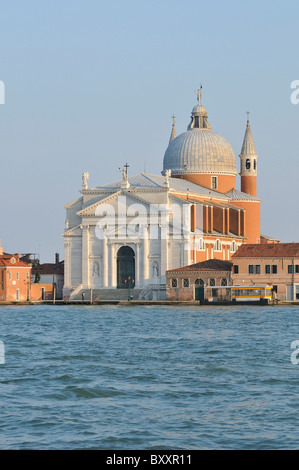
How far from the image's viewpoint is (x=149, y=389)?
20172 millimetres

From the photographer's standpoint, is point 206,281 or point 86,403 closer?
point 86,403

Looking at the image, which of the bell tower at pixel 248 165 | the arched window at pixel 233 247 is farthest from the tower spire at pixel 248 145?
the arched window at pixel 233 247

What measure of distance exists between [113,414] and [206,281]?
140 feet

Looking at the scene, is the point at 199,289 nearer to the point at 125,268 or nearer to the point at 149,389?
the point at 125,268

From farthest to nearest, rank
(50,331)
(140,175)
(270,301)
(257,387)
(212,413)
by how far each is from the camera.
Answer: (140,175) < (270,301) < (50,331) < (257,387) < (212,413)

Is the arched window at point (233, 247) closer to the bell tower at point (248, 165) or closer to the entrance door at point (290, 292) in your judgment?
the bell tower at point (248, 165)

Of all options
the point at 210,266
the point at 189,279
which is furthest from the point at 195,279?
the point at 210,266

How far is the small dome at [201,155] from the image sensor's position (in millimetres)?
75625

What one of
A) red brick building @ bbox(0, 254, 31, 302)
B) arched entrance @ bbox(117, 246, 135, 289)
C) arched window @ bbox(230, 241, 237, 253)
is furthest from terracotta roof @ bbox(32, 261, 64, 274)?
arched window @ bbox(230, 241, 237, 253)

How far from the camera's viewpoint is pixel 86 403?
737 inches

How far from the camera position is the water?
1555 centimetres

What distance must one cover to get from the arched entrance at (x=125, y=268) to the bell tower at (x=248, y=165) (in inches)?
616
